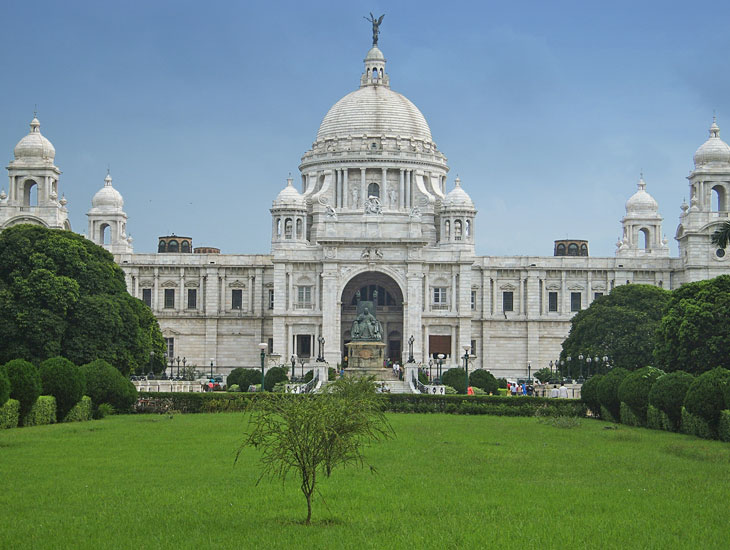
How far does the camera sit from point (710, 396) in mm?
37375

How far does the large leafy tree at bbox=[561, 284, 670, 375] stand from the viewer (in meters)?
76.4

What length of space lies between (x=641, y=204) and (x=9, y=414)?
76.3m

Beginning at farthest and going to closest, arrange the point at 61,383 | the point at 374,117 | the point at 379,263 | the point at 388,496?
the point at 374,117, the point at 379,263, the point at 61,383, the point at 388,496

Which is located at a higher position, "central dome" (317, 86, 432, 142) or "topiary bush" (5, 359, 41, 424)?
"central dome" (317, 86, 432, 142)

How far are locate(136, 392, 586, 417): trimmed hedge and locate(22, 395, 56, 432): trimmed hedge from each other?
28.5ft

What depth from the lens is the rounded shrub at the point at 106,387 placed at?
4844cm

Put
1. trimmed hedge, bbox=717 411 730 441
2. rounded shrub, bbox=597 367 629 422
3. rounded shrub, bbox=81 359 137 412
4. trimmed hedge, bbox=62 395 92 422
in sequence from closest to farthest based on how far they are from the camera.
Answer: trimmed hedge, bbox=717 411 730 441
trimmed hedge, bbox=62 395 92 422
rounded shrub, bbox=597 367 629 422
rounded shrub, bbox=81 359 137 412

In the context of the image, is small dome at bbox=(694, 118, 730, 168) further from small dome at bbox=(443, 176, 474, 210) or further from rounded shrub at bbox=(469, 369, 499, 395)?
rounded shrub at bbox=(469, 369, 499, 395)

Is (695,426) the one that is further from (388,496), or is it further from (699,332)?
(699,332)

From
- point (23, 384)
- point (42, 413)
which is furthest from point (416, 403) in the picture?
point (23, 384)

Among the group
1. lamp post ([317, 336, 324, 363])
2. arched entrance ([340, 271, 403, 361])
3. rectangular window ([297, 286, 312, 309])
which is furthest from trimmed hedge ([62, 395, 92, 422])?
arched entrance ([340, 271, 403, 361])

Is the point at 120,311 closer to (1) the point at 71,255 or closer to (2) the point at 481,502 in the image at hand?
(1) the point at 71,255

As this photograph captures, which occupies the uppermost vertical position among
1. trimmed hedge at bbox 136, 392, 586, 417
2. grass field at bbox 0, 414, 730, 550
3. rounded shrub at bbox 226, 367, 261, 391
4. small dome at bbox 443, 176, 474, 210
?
small dome at bbox 443, 176, 474, 210

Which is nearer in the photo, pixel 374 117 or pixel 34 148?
pixel 34 148
